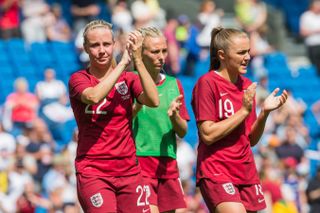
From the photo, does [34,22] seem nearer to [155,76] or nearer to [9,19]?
[9,19]

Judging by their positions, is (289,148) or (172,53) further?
(172,53)

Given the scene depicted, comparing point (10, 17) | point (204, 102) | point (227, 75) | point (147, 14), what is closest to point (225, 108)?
point (204, 102)

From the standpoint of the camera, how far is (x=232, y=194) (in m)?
8.62

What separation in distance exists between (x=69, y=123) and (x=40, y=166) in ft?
6.37

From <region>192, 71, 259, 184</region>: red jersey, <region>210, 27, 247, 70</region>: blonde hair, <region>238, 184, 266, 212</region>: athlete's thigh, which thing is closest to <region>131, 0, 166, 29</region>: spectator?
<region>210, 27, 247, 70</region>: blonde hair

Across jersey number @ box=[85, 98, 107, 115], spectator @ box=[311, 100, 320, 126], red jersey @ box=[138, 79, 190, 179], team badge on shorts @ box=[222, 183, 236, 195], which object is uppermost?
jersey number @ box=[85, 98, 107, 115]

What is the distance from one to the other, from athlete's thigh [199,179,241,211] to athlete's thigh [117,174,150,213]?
56cm

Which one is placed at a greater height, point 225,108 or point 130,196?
point 225,108

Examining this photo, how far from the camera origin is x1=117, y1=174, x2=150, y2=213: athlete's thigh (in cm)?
845

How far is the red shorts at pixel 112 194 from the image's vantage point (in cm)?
834

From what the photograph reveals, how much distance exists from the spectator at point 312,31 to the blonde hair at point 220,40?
42.2 ft

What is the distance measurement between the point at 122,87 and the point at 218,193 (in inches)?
45.7

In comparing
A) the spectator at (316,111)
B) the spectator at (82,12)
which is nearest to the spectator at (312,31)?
the spectator at (316,111)

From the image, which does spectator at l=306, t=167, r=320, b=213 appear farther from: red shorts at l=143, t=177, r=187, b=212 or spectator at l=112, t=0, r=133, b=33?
red shorts at l=143, t=177, r=187, b=212
